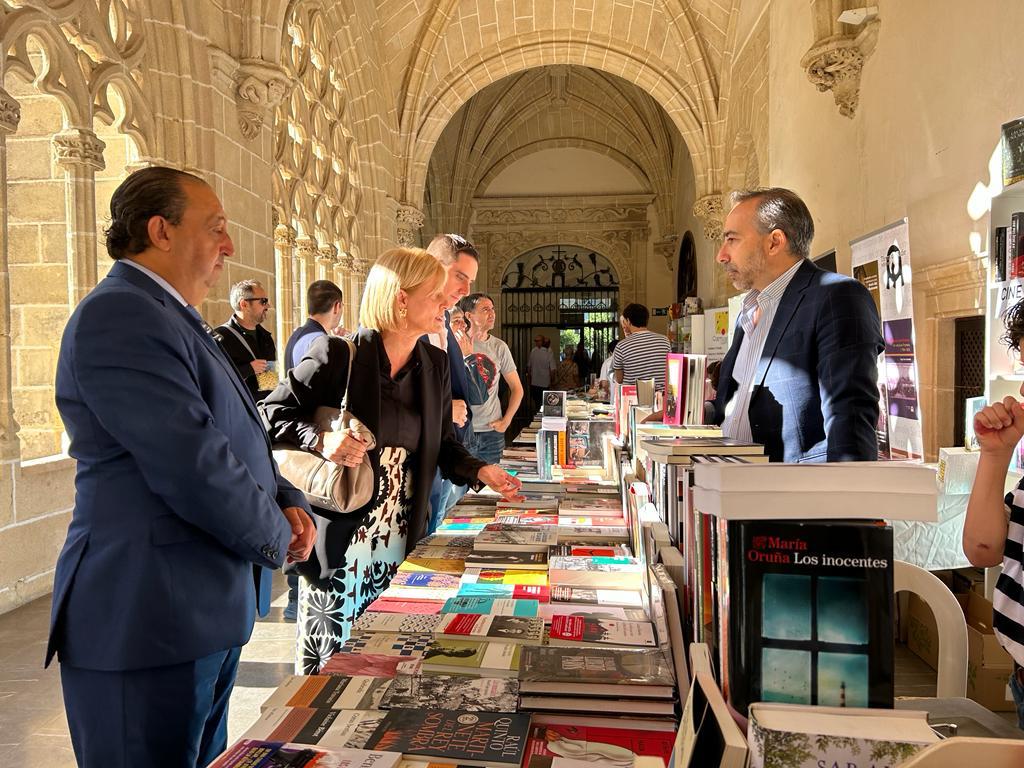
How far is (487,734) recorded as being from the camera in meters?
1.05

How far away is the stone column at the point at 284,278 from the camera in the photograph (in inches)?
295

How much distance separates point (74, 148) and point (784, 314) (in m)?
4.31

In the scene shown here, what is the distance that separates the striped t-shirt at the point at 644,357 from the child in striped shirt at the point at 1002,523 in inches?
190

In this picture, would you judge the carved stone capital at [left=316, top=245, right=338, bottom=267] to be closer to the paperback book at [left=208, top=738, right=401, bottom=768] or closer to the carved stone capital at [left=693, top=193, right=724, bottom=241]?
the carved stone capital at [left=693, top=193, right=724, bottom=241]

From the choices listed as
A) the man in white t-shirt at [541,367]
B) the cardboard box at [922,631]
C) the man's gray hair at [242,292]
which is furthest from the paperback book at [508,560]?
Result: the man in white t-shirt at [541,367]

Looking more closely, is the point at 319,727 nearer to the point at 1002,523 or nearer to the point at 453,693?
the point at 453,693

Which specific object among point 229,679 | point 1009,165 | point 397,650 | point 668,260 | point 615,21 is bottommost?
point 229,679

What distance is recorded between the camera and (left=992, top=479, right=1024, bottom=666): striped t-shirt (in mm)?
1353

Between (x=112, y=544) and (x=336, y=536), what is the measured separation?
0.79 metres

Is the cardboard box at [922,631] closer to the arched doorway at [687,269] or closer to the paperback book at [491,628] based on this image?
the paperback book at [491,628]

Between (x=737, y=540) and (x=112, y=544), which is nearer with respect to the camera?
(x=737, y=540)

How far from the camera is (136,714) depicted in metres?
1.32

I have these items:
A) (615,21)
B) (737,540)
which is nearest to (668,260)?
(615,21)

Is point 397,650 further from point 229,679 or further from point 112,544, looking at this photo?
point 112,544
